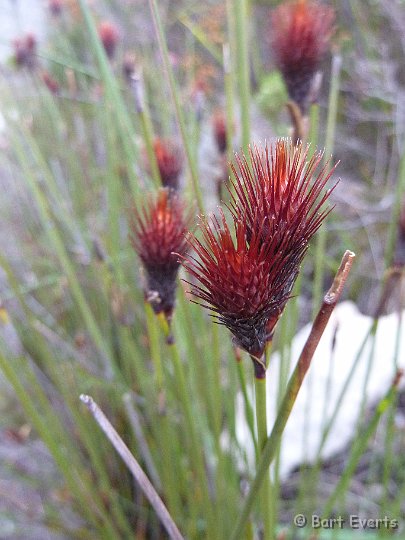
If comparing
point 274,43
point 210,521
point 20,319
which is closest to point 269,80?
point 20,319

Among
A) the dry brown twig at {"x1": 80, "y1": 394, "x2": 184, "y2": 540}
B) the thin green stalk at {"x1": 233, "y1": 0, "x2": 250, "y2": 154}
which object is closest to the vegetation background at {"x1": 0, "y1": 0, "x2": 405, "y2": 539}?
the thin green stalk at {"x1": 233, "y1": 0, "x2": 250, "y2": 154}

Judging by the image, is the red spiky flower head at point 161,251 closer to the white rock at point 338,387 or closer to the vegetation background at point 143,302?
the vegetation background at point 143,302

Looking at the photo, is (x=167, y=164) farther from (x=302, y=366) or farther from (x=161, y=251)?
(x=302, y=366)

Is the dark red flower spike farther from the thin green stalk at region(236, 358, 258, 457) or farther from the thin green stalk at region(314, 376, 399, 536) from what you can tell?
the thin green stalk at region(314, 376, 399, 536)

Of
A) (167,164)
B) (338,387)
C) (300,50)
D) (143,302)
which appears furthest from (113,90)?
(338,387)

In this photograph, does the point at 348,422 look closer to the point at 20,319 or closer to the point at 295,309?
the point at 295,309
